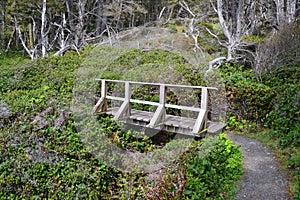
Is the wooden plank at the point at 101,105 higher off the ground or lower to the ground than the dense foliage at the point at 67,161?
higher

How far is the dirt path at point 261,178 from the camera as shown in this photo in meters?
4.85

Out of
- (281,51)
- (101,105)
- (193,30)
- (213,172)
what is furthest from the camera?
(193,30)

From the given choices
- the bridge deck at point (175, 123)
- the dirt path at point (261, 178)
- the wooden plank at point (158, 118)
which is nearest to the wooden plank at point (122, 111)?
the bridge deck at point (175, 123)

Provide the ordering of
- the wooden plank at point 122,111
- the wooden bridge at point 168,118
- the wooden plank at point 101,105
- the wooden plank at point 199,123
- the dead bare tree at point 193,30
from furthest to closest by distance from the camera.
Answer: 1. the dead bare tree at point 193,30
2. the wooden plank at point 101,105
3. the wooden plank at point 122,111
4. the wooden bridge at point 168,118
5. the wooden plank at point 199,123

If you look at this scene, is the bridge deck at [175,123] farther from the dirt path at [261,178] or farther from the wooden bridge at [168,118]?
the dirt path at [261,178]

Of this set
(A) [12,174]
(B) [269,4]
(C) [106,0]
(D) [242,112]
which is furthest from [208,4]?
(A) [12,174]

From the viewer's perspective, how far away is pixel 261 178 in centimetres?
541

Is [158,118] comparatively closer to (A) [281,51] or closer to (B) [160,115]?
(B) [160,115]

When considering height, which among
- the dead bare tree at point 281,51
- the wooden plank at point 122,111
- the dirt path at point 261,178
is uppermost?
the dead bare tree at point 281,51

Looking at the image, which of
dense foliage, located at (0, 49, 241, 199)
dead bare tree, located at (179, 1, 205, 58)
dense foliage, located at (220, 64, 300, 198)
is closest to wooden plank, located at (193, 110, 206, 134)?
dense foliage, located at (0, 49, 241, 199)

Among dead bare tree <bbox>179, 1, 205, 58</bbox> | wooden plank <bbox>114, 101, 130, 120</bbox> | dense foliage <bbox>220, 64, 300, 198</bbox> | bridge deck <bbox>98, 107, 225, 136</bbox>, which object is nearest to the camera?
bridge deck <bbox>98, 107, 225, 136</bbox>

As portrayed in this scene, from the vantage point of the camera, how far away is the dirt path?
485 cm

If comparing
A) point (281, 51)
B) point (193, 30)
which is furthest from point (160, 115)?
point (193, 30)

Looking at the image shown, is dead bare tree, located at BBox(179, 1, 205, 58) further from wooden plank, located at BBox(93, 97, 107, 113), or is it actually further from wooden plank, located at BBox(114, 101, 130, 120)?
wooden plank, located at BBox(114, 101, 130, 120)
